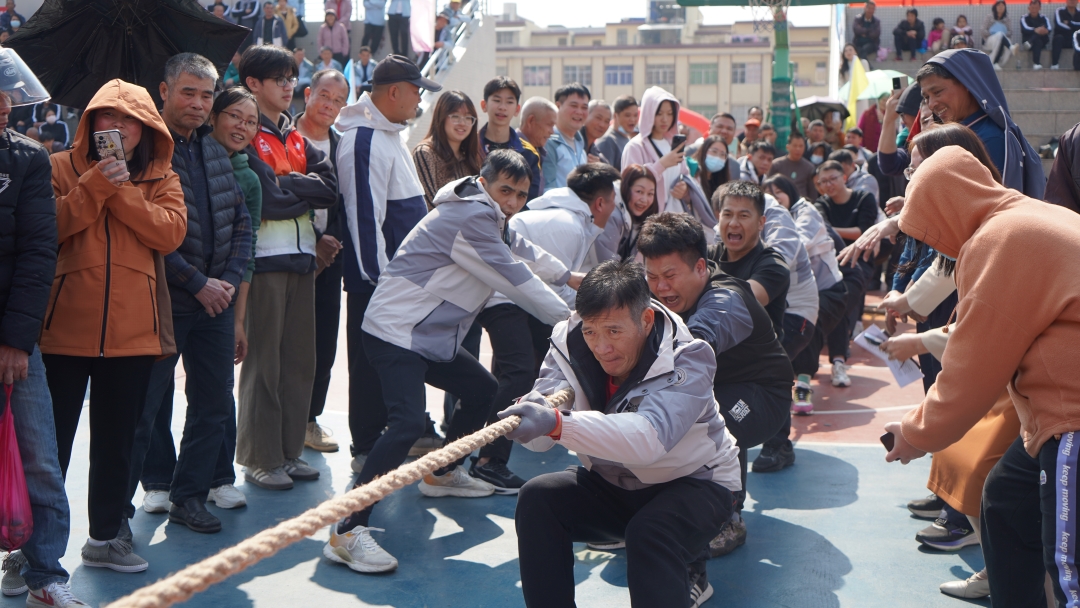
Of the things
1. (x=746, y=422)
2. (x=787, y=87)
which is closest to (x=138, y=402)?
(x=746, y=422)

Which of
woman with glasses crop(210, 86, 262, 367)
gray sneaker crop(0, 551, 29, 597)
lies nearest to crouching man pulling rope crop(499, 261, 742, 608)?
woman with glasses crop(210, 86, 262, 367)

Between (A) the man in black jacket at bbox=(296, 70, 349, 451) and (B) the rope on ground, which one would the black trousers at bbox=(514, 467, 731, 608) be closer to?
(B) the rope on ground

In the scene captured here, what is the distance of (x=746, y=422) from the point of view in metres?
3.79

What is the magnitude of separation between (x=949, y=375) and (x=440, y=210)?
7.25ft

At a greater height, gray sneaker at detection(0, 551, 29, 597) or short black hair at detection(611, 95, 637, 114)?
short black hair at detection(611, 95, 637, 114)

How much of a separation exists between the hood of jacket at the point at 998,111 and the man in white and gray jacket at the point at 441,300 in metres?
1.77

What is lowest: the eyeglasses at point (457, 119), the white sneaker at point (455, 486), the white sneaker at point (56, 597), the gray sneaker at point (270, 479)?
the white sneaker at point (455, 486)

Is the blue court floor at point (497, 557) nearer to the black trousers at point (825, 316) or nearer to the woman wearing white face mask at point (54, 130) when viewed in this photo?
the black trousers at point (825, 316)

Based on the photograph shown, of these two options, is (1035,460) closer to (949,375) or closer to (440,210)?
(949,375)

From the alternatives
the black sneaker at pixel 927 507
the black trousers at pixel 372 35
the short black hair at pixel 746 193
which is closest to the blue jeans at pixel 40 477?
the short black hair at pixel 746 193

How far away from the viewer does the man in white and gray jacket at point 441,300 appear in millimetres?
3723

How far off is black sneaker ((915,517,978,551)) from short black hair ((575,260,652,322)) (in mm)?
1888

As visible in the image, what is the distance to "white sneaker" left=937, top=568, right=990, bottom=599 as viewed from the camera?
341 cm

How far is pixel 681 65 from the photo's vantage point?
60.0 metres
